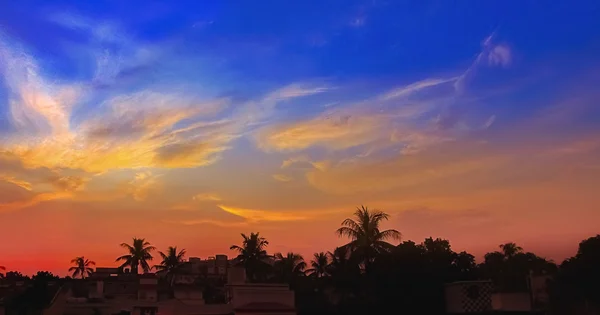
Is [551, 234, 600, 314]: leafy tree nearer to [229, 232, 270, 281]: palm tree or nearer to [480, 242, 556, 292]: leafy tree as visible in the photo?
[480, 242, 556, 292]: leafy tree

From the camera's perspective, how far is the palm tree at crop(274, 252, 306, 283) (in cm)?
4954

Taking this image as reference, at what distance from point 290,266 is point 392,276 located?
13.6m

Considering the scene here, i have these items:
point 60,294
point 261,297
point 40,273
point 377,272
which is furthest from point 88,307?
point 377,272

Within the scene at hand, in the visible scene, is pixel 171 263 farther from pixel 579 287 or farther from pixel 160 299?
pixel 579 287

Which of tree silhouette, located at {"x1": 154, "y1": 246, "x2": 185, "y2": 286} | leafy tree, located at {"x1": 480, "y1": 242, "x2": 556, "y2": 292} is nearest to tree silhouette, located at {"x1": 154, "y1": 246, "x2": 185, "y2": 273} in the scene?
tree silhouette, located at {"x1": 154, "y1": 246, "x2": 185, "y2": 286}

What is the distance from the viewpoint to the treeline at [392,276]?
30.0 metres

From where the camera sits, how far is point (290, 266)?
5044cm

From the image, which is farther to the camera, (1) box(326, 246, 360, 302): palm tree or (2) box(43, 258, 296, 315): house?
(1) box(326, 246, 360, 302): palm tree

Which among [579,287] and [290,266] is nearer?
[579,287]

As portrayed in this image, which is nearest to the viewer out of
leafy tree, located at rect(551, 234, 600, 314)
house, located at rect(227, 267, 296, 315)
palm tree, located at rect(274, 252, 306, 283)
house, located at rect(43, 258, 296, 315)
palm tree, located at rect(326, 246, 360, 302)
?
leafy tree, located at rect(551, 234, 600, 314)

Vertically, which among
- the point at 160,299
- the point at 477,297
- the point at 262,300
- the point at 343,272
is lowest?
the point at 477,297

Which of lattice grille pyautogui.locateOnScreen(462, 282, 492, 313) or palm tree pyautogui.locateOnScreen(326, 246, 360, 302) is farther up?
palm tree pyautogui.locateOnScreen(326, 246, 360, 302)

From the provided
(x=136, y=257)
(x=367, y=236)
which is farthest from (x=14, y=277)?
(x=367, y=236)

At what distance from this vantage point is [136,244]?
66812 millimetres
